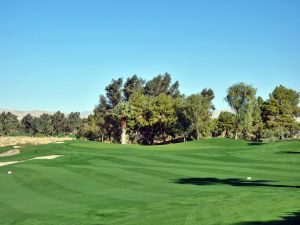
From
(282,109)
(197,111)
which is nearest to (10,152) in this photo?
(197,111)

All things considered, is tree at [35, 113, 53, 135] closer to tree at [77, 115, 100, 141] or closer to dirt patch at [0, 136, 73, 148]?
dirt patch at [0, 136, 73, 148]

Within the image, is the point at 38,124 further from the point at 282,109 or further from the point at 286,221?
the point at 286,221

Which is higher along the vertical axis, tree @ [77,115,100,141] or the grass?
tree @ [77,115,100,141]

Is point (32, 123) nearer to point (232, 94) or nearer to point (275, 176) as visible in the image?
point (232, 94)

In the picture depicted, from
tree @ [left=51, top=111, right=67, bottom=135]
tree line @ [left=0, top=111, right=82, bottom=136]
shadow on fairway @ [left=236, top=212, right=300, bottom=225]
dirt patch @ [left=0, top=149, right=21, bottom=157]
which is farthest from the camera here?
tree @ [left=51, top=111, right=67, bottom=135]

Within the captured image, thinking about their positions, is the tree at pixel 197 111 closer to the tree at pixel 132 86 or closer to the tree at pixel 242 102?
the tree at pixel 242 102

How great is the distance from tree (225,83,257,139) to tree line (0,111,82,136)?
56414mm

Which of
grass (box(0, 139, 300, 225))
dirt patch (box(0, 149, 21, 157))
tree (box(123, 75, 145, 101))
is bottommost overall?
grass (box(0, 139, 300, 225))

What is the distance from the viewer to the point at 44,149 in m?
47.0

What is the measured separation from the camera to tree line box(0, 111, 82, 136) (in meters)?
122

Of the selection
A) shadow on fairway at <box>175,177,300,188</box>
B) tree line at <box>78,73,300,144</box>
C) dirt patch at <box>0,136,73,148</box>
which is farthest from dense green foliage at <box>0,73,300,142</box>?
shadow on fairway at <box>175,177,300,188</box>

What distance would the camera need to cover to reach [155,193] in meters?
18.9

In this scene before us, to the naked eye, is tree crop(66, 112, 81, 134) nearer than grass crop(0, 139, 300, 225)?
No

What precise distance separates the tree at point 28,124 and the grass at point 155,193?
297 ft
